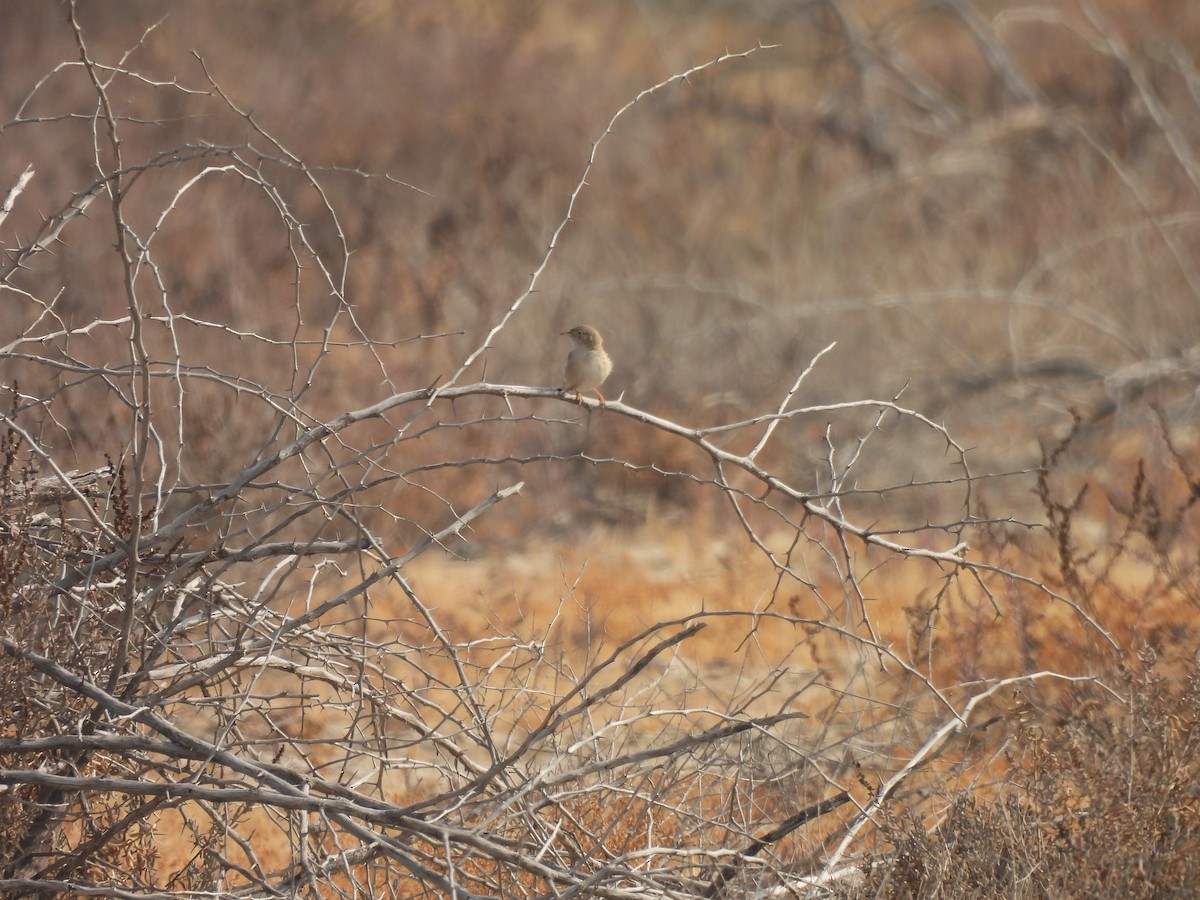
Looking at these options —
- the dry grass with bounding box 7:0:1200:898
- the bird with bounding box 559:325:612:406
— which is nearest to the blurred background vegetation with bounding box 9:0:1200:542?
the dry grass with bounding box 7:0:1200:898

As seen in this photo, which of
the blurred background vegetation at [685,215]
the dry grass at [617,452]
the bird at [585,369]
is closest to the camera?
the dry grass at [617,452]

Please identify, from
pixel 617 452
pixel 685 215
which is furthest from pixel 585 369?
pixel 685 215

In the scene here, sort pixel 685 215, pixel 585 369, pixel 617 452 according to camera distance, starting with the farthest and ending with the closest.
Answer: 1. pixel 685 215
2. pixel 617 452
3. pixel 585 369

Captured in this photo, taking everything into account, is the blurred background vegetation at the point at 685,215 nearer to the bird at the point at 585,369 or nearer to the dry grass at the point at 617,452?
the dry grass at the point at 617,452

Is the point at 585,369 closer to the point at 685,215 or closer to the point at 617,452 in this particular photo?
the point at 617,452

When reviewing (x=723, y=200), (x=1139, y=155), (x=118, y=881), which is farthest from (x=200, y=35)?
(x=118, y=881)

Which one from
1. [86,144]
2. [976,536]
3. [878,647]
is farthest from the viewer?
[86,144]

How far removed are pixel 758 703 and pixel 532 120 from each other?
7.93m

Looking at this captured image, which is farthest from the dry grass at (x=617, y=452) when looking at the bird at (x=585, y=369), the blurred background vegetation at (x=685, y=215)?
the bird at (x=585, y=369)

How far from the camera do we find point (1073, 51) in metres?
15.2

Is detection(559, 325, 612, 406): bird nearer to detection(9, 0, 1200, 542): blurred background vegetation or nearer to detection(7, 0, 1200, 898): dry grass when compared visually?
detection(7, 0, 1200, 898): dry grass

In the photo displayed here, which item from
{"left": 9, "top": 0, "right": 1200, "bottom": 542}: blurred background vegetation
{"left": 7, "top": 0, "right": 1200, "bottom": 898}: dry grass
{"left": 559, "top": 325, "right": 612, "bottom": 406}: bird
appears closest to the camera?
{"left": 7, "top": 0, "right": 1200, "bottom": 898}: dry grass

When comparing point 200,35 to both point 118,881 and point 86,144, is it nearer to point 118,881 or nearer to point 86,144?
point 86,144

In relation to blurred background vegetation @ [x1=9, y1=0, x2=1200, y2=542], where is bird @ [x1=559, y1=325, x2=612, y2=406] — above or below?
below
